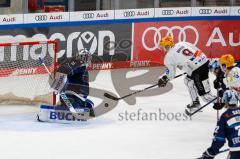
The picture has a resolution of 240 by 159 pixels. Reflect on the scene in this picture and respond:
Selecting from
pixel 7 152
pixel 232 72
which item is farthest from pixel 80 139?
pixel 232 72

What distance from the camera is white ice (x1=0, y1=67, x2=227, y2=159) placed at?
7992mm

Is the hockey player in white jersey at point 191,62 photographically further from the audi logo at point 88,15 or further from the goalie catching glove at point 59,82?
the audi logo at point 88,15

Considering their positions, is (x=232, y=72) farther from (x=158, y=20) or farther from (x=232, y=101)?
(x=158, y=20)

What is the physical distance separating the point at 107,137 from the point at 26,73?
2.46m

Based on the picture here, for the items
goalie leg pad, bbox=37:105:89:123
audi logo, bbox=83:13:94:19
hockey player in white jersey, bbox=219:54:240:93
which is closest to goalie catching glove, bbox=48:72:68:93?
goalie leg pad, bbox=37:105:89:123

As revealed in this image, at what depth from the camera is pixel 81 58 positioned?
31.0 feet

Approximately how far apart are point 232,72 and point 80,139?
2157 millimetres

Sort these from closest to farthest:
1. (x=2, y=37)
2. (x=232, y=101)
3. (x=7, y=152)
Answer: (x=232, y=101) → (x=7, y=152) → (x=2, y=37)

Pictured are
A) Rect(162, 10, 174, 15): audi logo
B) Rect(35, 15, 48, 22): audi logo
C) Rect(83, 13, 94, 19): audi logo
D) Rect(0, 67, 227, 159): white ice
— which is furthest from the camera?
Rect(162, 10, 174, 15): audi logo

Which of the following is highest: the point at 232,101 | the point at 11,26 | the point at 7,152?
the point at 11,26

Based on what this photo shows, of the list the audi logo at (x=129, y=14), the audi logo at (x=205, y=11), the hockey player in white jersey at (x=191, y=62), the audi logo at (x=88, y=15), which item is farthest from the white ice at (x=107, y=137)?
the audi logo at (x=205, y=11)

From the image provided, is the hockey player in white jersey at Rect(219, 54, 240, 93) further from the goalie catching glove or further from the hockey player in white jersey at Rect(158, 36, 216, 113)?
the goalie catching glove

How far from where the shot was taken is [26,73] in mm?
10703

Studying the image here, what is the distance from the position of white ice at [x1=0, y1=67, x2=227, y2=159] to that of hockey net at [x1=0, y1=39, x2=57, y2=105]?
20 centimetres
